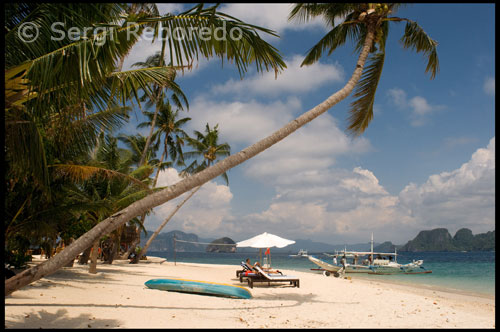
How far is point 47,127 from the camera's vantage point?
25.7 feet

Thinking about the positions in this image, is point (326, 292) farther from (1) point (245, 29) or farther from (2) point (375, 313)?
(1) point (245, 29)

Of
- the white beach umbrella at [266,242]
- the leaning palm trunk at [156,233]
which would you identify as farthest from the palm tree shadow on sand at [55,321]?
the leaning palm trunk at [156,233]

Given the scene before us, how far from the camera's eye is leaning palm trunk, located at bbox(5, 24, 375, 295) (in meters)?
3.84

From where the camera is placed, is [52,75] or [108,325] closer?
[52,75]

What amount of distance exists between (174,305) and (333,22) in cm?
870

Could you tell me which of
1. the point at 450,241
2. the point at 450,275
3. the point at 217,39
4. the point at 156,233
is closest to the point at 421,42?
the point at 217,39

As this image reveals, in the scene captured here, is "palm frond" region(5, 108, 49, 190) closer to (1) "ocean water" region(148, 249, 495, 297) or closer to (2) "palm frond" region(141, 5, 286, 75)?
(2) "palm frond" region(141, 5, 286, 75)

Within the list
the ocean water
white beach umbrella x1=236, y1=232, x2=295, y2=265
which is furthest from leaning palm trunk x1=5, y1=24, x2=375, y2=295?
the ocean water

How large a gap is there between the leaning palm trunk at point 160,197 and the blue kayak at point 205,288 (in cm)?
575

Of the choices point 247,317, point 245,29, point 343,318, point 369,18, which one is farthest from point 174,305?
point 369,18
